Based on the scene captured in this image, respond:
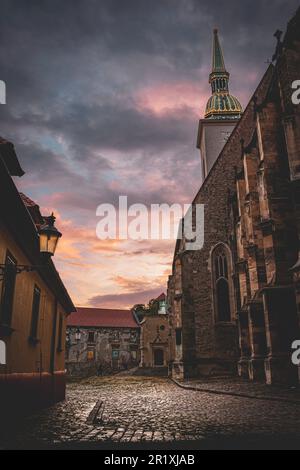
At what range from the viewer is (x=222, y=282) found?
24.7 meters

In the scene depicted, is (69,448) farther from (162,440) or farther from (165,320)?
(165,320)

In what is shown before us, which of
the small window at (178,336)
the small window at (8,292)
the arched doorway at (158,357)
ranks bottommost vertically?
the arched doorway at (158,357)

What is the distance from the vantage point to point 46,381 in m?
10.1

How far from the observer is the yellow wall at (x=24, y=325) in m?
6.64

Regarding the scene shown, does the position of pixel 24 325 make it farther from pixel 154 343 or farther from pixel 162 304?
pixel 162 304

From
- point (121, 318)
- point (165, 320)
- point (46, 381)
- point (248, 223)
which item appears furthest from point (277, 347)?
point (121, 318)

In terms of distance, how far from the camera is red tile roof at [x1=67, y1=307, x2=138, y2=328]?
54.8 metres

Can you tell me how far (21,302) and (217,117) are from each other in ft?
135

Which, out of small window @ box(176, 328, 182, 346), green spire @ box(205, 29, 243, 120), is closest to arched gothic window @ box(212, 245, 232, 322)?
small window @ box(176, 328, 182, 346)

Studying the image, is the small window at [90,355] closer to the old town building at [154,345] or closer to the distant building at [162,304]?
the old town building at [154,345]

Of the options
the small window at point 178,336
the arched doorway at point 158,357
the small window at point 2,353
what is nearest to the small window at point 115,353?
the arched doorway at point 158,357

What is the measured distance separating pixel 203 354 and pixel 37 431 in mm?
18167

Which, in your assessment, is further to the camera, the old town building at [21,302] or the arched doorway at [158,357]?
the arched doorway at [158,357]

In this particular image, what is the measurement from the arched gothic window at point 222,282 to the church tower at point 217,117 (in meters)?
18.1
